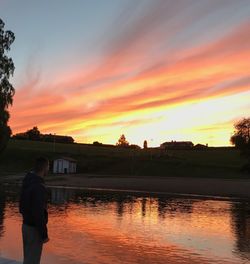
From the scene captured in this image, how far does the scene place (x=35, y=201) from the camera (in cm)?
752

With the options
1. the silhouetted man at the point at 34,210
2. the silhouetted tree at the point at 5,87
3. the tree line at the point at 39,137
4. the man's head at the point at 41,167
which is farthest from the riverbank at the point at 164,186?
the tree line at the point at 39,137

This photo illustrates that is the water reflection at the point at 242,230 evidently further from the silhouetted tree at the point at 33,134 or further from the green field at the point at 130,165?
the silhouetted tree at the point at 33,134

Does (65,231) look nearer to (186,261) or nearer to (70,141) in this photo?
(186,261)

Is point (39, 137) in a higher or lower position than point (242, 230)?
higher

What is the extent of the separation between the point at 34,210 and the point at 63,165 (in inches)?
2877

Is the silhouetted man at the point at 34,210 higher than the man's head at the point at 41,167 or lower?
lower

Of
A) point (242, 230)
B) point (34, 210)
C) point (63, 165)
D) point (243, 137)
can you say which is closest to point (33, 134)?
point (63, 165)

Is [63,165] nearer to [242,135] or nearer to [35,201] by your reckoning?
[242,135]

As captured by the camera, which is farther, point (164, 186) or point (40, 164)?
point (164, 186)

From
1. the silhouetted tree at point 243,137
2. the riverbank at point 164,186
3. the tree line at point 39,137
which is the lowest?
the riverbank at point 164,186

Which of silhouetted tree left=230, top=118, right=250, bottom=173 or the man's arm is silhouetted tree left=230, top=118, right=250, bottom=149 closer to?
silhouetted tree left=230, top=118, right=250, bottom=173

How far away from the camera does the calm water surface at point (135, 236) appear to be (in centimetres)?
1524

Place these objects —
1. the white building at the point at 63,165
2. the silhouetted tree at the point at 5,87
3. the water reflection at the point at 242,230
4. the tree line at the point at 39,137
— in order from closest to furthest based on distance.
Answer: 1. the water reflection at the point at 242,230
2. the silhouetted tree at the point at 5,87
3. the white building at the point at 63,165
4. the tree line at the point at 39,137

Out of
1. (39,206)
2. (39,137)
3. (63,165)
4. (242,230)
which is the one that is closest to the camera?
(39,206)
